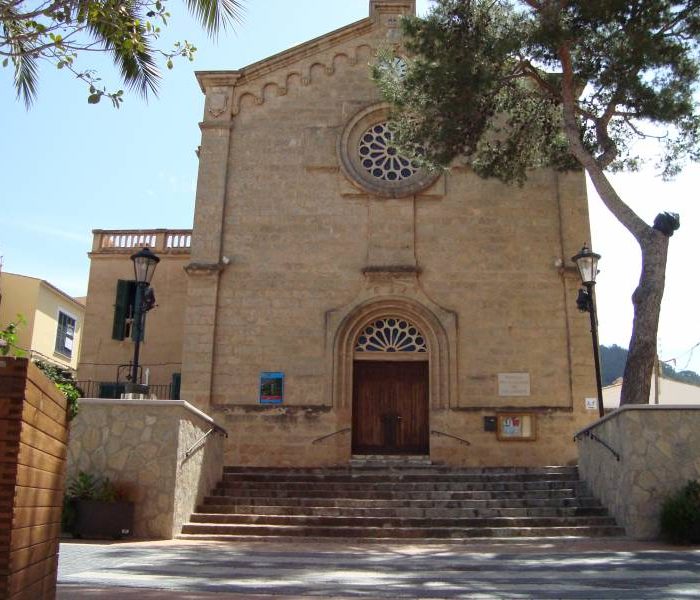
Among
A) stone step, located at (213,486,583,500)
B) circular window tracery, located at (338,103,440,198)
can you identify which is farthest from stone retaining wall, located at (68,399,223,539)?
circular window tracery, located at (338,103,440,198)

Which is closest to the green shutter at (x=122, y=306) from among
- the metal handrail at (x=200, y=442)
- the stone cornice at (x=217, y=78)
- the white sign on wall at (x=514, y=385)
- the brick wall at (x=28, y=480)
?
the stone cornice at (x=217, y=78)

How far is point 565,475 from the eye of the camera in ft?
46.8

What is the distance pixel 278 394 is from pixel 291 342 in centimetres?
130

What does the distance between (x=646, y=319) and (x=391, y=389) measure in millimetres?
7311

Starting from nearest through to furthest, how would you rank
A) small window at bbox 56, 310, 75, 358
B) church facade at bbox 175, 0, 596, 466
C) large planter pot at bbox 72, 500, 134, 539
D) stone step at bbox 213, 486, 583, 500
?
large planter pot at bbox 72, 500, 134, 539 < stone step at bbox 213, 486, 583, 500 < church facade at bbox 175, 0, 596, 466 < small window at bbox 56, 310, 75, 358

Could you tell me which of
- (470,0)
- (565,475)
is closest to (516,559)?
(565,475)

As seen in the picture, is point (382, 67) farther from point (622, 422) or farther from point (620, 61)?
point (622, 422)

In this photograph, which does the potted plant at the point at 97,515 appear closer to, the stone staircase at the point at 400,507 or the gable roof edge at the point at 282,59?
the stone staircase at the point at 400,507

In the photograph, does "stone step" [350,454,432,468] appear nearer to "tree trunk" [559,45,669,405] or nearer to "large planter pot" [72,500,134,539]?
"tree trunk" [559,45,669,405]

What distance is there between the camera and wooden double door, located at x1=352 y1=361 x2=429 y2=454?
17875 millimetres

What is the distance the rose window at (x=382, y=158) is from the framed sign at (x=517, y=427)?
6.69 metres

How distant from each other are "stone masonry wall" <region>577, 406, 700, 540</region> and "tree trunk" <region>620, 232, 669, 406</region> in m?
0.98

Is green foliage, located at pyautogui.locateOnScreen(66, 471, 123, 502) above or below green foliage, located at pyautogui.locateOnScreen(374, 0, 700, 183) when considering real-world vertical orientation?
below

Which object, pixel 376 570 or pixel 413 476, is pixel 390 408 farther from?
pixel 376 570
